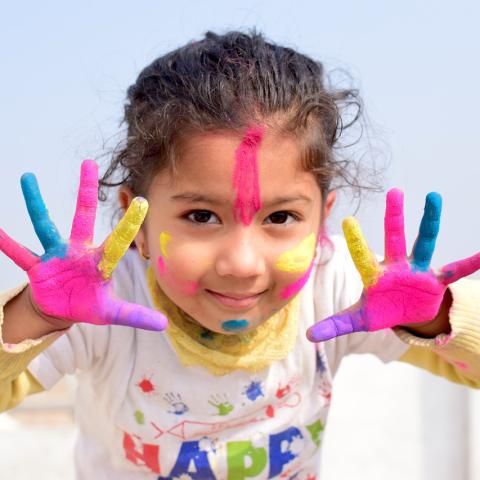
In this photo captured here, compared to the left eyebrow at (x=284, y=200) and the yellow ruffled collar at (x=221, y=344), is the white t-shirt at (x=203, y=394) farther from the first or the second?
the left eyebrow at (x=284, y=200)

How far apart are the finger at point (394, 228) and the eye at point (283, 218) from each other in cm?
15

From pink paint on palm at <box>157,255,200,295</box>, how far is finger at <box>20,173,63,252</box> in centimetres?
19

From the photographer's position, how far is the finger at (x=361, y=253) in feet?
3.77

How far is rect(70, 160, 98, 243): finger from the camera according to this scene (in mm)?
1127

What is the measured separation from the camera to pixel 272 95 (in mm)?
1249

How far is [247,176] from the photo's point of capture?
47.0 inches

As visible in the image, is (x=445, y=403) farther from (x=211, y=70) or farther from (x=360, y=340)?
(x=211, y=70)

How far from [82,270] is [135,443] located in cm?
46

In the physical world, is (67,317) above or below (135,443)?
above

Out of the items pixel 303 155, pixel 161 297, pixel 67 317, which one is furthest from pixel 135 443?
pixel 303 155

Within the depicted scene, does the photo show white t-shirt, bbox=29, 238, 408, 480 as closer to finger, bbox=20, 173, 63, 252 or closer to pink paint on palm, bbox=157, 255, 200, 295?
pink paint on palm, bbox=157, 255, 200, 295

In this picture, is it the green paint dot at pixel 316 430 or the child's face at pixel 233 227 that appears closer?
the child's face at pixel 233 227

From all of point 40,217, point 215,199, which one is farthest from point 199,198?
point 40,217

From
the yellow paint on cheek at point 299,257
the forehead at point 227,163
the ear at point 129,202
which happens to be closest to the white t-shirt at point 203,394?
the ear at point 129,202
